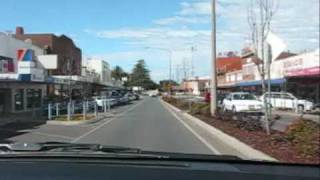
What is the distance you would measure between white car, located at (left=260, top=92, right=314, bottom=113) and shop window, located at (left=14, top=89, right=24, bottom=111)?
19561mm

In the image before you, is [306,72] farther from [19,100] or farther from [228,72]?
[228,72]

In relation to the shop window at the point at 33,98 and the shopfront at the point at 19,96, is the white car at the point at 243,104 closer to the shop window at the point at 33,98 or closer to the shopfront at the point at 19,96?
the shopfront at the point at 19,96

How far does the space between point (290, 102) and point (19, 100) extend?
2256 cm

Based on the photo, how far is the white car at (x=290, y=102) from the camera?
55.1 meters

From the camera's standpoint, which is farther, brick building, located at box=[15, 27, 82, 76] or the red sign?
brick building, located at box=[15, 27, 82, 76]

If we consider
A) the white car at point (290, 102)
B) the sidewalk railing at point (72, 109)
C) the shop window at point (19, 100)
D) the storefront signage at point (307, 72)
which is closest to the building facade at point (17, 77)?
the shop window at point (19, 100)

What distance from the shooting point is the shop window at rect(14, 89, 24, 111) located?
56037mm

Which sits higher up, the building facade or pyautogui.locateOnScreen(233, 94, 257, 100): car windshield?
the building facade

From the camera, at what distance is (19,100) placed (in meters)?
57.2

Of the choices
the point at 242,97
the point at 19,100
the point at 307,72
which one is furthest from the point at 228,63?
the point at 242,97

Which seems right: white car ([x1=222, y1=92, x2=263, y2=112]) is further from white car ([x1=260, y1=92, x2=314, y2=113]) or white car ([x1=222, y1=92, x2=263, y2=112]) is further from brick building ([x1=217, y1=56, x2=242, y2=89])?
brick building ([x1=217, y1=56, x2=242, y2=89])

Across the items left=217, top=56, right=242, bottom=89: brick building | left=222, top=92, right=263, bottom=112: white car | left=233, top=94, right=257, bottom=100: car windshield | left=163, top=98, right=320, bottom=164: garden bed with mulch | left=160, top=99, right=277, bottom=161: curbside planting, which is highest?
left=217, top=56, right=242, bottom=89: brick building

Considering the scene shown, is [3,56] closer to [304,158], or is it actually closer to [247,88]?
[304,158]

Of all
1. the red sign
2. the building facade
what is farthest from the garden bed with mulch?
the red sign
